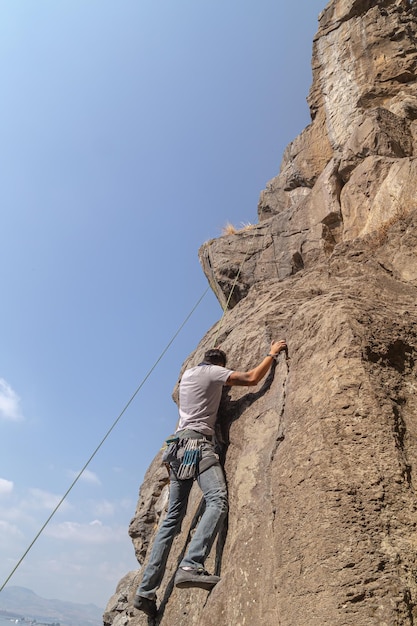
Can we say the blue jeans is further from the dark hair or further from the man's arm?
Answer: the dark hair

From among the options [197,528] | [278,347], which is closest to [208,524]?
[197,528]

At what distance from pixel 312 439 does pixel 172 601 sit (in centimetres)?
237

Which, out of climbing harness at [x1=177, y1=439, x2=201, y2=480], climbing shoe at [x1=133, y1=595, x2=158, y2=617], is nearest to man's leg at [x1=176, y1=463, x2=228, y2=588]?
climbing harness at [x1=177, y1=439, x2=201, y2=480]

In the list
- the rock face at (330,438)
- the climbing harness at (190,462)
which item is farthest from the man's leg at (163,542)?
Result: the rock face at (330,438)

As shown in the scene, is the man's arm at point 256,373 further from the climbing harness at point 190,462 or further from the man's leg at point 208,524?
the man's leg at point 208,524

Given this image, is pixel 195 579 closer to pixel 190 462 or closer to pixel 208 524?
pixel 208 524


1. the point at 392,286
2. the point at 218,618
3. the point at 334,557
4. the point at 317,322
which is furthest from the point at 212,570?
the point at 392,286

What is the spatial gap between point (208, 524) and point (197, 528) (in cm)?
14

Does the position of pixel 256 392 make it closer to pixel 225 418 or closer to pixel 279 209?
pixel 225 418

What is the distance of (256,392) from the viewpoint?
5.54 metres

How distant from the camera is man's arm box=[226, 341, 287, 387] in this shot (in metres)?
5.34

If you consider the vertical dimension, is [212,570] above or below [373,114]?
→ below

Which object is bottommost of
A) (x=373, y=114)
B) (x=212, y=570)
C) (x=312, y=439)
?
(x=212, y=570)

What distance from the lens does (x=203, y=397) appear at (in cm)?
551
